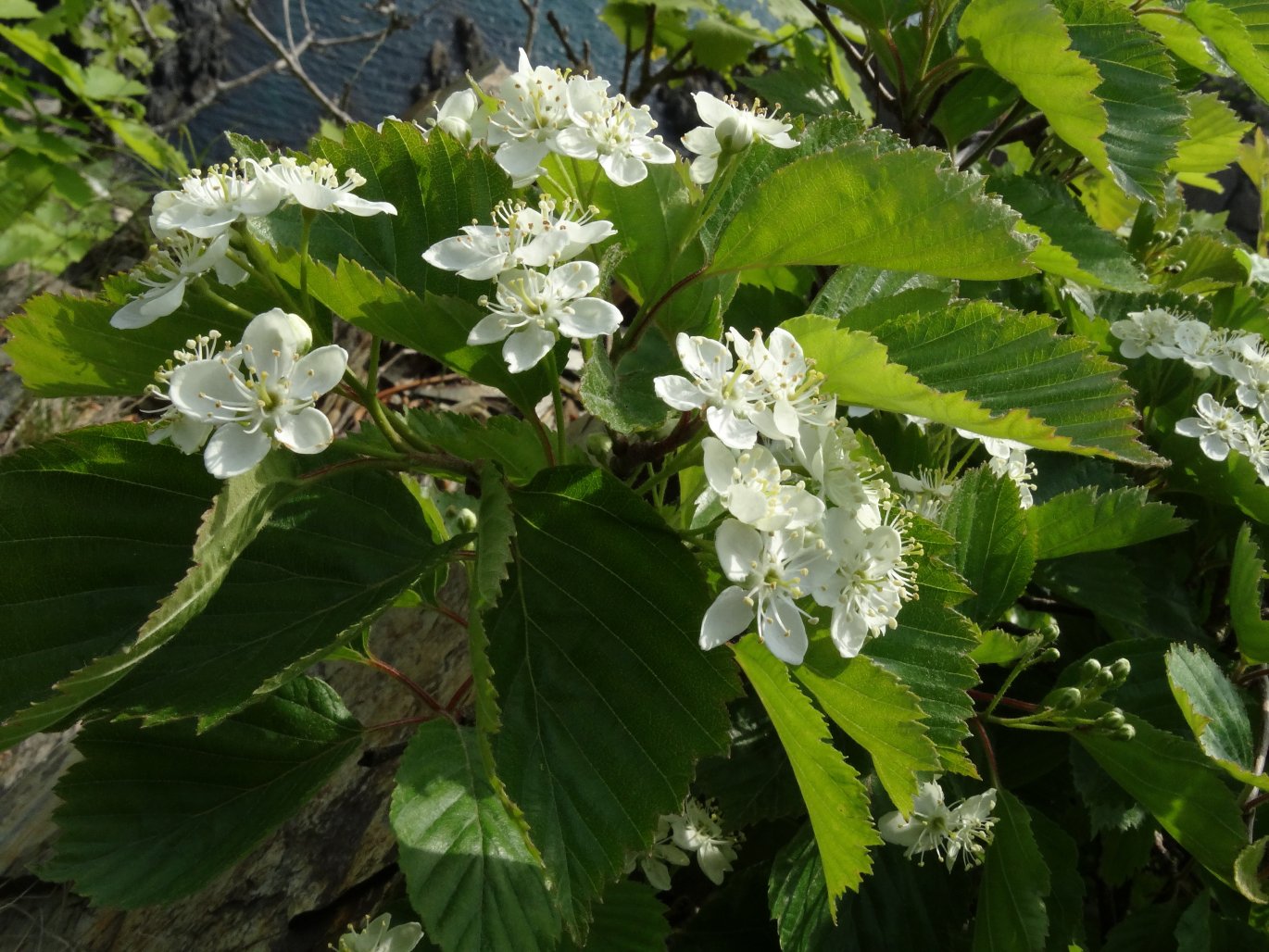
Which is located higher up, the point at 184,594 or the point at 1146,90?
the point at 1146,90

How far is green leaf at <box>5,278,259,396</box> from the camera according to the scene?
87 cm

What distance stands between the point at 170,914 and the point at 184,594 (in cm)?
94

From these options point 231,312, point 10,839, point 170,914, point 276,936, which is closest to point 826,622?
point 231,312

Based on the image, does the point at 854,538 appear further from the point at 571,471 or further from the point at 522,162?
the point at 522,162

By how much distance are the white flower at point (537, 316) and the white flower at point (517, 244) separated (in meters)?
0.01

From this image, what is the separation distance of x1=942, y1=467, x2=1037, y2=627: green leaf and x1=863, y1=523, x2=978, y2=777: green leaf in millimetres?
160

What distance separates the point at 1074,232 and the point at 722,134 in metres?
0.73

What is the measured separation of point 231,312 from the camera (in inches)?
35.1

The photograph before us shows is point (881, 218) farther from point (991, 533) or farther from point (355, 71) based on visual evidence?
point (355, 71)

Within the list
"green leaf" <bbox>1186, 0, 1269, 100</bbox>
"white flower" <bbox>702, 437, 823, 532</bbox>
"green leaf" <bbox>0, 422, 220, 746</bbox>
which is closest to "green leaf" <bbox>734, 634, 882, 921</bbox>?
"white flower" <bbox>702, 437, 823, 532</bbox>

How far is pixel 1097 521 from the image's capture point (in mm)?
1101

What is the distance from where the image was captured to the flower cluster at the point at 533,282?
79 centimetres

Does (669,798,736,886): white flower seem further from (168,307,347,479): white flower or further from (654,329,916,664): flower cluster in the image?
(168,307,347,479): white flower

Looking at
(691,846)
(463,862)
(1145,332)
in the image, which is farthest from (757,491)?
(1145,332)
